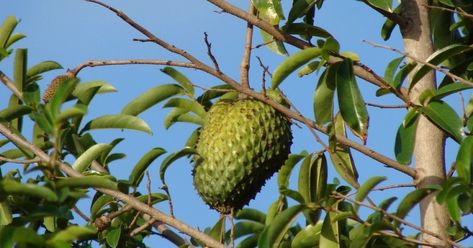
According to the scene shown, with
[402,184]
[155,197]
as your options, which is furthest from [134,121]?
[402,184]

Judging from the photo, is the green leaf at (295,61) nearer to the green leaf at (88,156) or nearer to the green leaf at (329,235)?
the green leaf at (329,235)

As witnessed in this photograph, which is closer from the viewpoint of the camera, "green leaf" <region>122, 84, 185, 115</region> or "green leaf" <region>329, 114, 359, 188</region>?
"green leaf" <region>329, 114, 359, 188</region>

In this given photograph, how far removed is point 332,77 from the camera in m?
2.60

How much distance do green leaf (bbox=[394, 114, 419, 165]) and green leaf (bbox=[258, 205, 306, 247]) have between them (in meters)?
0.40

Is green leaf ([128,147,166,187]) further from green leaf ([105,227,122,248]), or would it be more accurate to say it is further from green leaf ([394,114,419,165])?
green leaf ([394,114,419,165])

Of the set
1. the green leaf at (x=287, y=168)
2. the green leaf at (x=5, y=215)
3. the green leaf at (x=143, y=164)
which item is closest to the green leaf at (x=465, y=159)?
the green leaf at (x=287, y=168)

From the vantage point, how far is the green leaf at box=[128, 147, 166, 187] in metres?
2.62

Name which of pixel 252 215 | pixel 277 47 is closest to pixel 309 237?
pixel 252 215

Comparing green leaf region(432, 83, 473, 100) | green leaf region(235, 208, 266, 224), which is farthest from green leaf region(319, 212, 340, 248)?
green leaf region(235, 208, 266, 224)

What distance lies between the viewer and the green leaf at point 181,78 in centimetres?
289

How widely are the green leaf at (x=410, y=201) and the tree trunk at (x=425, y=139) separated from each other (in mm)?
132

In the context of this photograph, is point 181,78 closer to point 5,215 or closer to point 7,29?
point 7,29

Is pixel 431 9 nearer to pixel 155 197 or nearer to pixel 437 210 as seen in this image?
pixel 437 210

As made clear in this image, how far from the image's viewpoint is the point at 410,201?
2.41m
